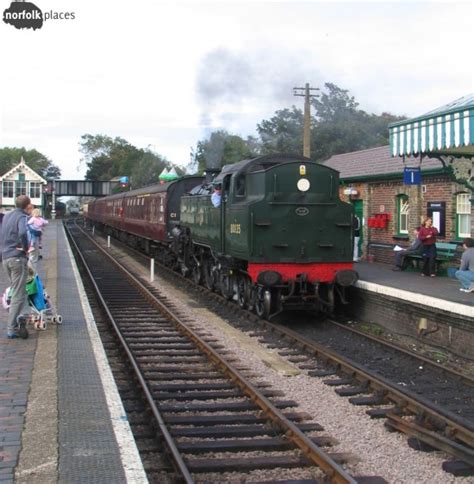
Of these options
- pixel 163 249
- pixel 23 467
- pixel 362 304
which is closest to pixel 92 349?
pixel 23 467

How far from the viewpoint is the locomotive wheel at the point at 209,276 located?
1439cm

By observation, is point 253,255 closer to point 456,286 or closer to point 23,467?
point 456,286

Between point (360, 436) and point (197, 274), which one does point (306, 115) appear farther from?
point (360, 436)

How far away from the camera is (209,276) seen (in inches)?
582

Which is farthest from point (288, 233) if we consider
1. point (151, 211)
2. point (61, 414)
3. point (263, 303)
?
point (151, 211)

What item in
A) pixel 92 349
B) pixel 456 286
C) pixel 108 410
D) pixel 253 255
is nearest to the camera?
pixel 108 410

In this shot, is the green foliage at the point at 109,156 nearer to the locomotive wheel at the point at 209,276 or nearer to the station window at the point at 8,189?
the station window at the point at 8,189

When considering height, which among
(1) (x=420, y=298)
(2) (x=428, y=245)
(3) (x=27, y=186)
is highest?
(3) (x=27, y=186)

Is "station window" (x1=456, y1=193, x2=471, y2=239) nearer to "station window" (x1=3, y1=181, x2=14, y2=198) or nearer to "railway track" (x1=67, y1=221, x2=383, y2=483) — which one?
"railway track" (x1=67, y1=221, x2=383, y2=483)

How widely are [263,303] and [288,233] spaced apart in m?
1.29

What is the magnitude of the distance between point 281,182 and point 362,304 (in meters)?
2.84

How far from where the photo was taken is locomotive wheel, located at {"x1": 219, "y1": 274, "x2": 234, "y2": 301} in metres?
12.9

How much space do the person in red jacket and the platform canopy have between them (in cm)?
198

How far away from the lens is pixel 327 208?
1098cm
